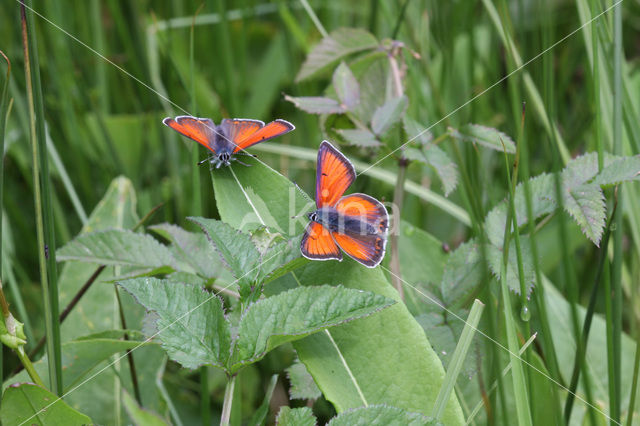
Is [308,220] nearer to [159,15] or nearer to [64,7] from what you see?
[64,7]

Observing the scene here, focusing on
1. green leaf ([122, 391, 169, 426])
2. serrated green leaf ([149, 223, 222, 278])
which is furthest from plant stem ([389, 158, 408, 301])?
green leaf ([122, 391, 169, 426])

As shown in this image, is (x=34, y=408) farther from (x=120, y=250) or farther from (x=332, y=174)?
(x=332, y=174)

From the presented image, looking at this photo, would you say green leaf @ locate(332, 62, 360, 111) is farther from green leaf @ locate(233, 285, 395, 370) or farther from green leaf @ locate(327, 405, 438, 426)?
green leaf @ locate(327, 405, 438, 426)

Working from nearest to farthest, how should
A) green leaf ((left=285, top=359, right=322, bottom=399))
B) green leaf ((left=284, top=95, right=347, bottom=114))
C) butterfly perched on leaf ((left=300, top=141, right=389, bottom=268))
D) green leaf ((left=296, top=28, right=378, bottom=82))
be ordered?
butterfly perched on leaf ((left=300, top=141, right=389, bottom=268)), green leaf ((left=285, top=359, right=322, bottom=399)), green leaf ((left=284, top=95, right=347, bottom=114)), green leaf ((left=296, top=28, right=378, bottom=82))

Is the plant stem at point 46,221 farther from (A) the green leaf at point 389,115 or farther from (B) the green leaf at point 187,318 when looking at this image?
(A) the green leaf at point 389,115

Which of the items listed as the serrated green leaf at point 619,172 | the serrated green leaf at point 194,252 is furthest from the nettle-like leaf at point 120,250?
the serrated green leaf at point 619,172
